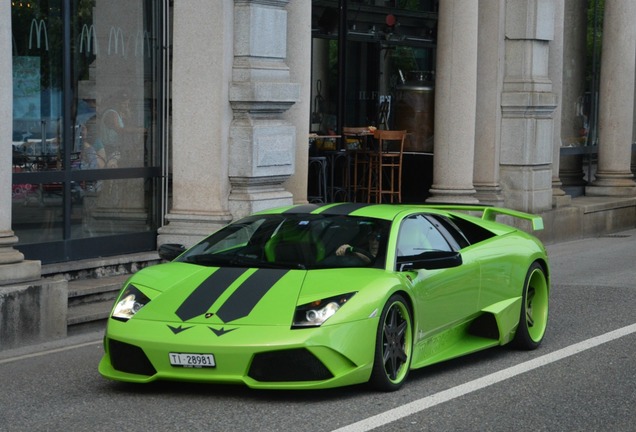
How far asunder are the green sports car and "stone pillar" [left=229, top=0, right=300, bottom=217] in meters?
4.56

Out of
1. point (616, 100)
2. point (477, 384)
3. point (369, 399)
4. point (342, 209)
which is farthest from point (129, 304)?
point (616, 100)

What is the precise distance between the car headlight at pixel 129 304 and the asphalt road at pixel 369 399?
50 centimetres

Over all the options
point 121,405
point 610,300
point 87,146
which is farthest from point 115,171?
point 121,405

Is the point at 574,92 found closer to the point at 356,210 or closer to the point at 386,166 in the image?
the point at 386,166

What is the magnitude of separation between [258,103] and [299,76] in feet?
4.83

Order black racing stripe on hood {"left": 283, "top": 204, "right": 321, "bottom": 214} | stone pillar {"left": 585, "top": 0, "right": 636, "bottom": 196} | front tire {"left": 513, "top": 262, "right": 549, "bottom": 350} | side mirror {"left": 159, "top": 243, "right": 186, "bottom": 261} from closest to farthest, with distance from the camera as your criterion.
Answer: side mirror {"left": 159, "top": 243, "right": 186, "bottom": 261}, black racing stripe on hood {"left": 283, "top": 204, "right": 321, "bottom": 214}, front tire {"left": 513, "top": 262, "right": 549, "bottom": 350}, stone pillar {"left": 585, "top": 0, "right": 636, "bottom": 196}

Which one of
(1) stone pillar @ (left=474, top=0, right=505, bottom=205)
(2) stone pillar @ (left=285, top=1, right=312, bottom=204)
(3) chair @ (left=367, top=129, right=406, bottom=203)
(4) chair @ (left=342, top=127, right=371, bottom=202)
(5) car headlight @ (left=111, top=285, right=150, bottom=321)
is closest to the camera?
(5) car headlight @ (left=111, top=285, right=150, bottom=321)

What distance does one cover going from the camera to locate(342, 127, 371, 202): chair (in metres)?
20.1

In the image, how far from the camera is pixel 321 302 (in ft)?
26.9

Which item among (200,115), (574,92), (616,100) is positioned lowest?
(200,115)

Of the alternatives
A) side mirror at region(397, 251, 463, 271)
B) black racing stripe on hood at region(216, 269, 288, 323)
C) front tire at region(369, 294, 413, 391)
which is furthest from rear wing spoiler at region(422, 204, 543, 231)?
black racing stripe on hood at region(216, 269, 288, 323)

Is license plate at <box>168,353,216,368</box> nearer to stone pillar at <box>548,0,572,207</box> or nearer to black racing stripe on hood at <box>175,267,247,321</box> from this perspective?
black racing stripe on hood at <box>175,267,247,321</box>

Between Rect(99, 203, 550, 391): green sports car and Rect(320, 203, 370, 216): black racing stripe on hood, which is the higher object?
Rect(320, 203, 370, 216): black racing stripe on hood

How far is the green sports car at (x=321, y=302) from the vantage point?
8047 millimetres
